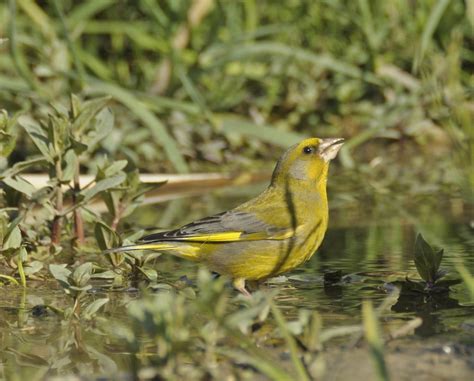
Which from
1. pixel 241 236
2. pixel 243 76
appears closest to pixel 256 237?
pixel 241 236

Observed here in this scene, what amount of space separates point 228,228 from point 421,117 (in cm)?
340

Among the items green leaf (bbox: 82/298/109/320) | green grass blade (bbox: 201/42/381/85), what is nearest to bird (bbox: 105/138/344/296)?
green leaf (bbox: 82/298/109/320)

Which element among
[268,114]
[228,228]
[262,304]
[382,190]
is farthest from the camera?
[268,114]

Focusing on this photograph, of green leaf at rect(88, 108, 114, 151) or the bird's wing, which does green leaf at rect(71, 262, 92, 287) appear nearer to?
the bird's wing

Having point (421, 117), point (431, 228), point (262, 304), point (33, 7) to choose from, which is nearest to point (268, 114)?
point (421, 117)

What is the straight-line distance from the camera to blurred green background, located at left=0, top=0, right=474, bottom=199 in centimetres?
693

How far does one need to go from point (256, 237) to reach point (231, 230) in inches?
3.8

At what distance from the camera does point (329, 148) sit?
4.66 metres

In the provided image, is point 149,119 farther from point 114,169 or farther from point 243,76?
point 114,169

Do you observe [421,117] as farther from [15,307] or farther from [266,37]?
[15,307]

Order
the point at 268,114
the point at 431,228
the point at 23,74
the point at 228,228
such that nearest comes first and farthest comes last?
the point at 228,228 < the point at 431,228 < the point at 23,74 < the point at 268,114

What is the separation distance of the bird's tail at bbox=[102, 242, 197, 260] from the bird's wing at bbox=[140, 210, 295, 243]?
0.14 ft

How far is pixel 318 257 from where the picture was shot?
4.55 meters

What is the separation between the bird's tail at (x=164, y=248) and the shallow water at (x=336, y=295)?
0.30ft
